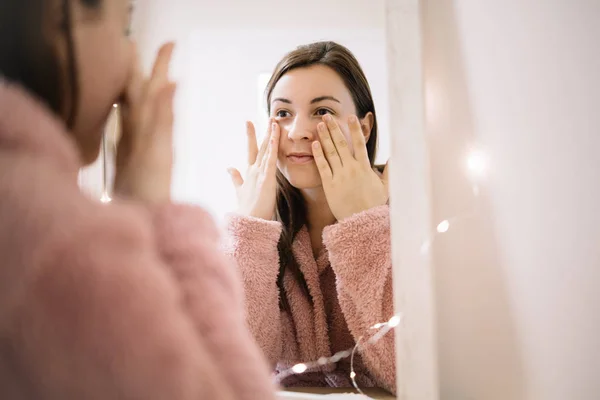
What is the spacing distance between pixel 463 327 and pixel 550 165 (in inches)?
9.1

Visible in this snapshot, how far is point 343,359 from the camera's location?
18.7 inches

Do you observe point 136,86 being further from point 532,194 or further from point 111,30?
point 532,194

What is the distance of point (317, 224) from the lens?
48 centimetres

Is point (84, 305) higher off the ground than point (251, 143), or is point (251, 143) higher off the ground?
point (251, 143)

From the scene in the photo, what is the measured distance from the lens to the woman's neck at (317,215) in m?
0.47

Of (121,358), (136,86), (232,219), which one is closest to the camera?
(121,358)

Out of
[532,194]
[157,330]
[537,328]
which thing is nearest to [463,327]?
[537,328]

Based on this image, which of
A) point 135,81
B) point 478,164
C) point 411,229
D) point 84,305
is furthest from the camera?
point 478,164

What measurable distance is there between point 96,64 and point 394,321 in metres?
0.36

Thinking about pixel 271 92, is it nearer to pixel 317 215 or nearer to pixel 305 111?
pixel 305 111

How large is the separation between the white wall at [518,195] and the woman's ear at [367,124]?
0.12 meters

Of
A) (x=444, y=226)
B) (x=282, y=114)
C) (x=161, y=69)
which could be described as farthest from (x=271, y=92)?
(x=444, y=226)

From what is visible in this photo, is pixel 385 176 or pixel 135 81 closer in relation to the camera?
pixel 135 81

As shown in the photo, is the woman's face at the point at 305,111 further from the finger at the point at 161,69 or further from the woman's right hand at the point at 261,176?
the finger at the point at 161,69
